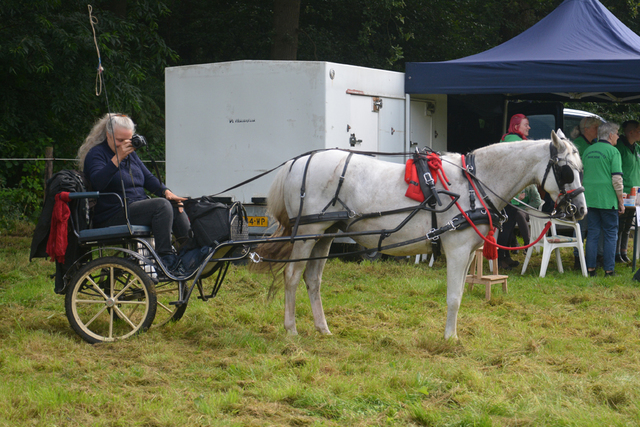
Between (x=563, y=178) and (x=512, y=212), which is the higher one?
(x=563, y=178)

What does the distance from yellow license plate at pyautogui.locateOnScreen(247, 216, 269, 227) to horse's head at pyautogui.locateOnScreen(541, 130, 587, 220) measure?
4233mm

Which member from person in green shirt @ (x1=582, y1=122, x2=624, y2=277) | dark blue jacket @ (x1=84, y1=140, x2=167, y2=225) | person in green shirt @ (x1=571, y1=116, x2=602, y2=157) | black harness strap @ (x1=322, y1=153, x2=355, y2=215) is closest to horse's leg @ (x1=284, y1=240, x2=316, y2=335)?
black harness strap @ (x1=322, y1=153, x2=355, y2=215)

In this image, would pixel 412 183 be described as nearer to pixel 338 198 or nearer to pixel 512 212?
pixel 338 198

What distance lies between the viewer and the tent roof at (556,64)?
26.6ft

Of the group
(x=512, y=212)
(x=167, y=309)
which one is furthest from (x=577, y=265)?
(x=167, y=309)

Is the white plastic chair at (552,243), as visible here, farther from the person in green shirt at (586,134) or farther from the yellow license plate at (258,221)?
the yellow license plate at (258,221)

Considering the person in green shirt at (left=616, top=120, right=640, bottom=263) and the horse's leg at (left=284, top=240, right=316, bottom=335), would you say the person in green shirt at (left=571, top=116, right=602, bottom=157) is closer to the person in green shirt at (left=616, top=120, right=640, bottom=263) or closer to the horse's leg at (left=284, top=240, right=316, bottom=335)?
the person in green shirt at (left=616, top=120, right=640, bottom=263)

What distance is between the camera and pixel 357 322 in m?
5.72

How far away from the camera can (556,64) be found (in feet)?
27.3

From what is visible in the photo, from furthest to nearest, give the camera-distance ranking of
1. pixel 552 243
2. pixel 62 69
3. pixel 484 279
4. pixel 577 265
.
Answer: pixel 62 69 < pixel 577 265 < pixel 552 243 < pixel 484 279

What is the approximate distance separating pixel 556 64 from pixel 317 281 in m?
4.76

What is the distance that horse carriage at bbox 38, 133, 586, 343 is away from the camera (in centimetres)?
483

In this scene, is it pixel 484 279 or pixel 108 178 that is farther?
pixel 484 279

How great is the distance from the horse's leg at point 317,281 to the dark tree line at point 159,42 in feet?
19.9
